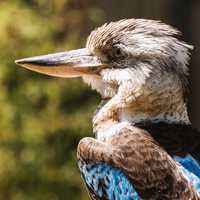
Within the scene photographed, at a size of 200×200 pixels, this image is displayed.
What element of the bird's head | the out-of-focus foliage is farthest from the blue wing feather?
the out-of-focus foliage

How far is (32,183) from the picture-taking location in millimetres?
7469

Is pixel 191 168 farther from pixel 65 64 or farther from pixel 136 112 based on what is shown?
pixel 65 64

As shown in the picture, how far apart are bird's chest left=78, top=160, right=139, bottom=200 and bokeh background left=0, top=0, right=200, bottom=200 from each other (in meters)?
2.57

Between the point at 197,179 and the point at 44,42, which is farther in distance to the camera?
the point at 44,42

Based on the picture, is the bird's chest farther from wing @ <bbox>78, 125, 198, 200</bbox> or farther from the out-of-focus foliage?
the out-of-focus foliage

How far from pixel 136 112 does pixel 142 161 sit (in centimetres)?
48

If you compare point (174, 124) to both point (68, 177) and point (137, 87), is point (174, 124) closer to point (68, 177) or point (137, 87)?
point (137, 87)

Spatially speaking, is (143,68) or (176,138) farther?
(143,68)

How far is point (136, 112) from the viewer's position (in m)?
4.98

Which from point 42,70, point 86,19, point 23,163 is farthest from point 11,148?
point 42,70

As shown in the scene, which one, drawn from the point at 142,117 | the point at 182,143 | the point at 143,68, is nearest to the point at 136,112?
the point at 142,117

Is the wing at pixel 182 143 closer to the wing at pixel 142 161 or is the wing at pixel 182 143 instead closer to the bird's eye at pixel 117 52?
the wing at pixel 142 161

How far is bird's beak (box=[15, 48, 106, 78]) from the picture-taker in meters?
5.14

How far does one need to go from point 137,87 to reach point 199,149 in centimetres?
40
